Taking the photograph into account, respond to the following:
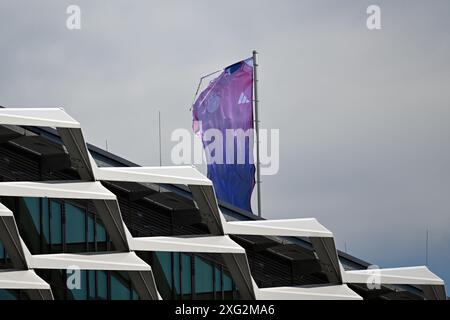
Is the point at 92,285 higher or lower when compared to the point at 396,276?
higher

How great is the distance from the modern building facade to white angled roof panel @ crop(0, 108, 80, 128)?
0.14ft

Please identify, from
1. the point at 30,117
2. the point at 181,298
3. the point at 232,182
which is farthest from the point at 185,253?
the point at 30,117

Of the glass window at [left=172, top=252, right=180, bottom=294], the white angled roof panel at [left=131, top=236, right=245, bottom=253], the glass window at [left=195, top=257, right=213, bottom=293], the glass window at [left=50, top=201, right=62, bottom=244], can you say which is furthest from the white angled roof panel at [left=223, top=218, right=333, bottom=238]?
the glass window at [left=50, top=201, right=62, bottom=244]

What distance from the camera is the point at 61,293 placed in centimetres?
5006

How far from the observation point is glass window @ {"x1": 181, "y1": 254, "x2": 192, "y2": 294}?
180 feet

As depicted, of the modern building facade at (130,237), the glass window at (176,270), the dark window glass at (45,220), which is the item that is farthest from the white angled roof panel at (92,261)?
the glass window at (176,270)

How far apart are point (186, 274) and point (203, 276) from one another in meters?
0.83

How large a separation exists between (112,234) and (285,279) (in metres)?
11.2

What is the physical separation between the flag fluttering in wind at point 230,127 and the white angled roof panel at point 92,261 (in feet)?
33.1

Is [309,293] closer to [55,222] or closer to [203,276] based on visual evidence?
[203,276]

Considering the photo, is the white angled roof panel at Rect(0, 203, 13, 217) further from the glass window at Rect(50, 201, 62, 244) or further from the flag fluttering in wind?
the flag fluttering in wind

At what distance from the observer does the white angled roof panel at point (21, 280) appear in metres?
45.3

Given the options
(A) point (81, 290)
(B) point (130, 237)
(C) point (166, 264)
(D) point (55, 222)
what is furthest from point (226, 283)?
(D) point (55, 222)

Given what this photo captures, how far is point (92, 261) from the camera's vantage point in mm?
48281
